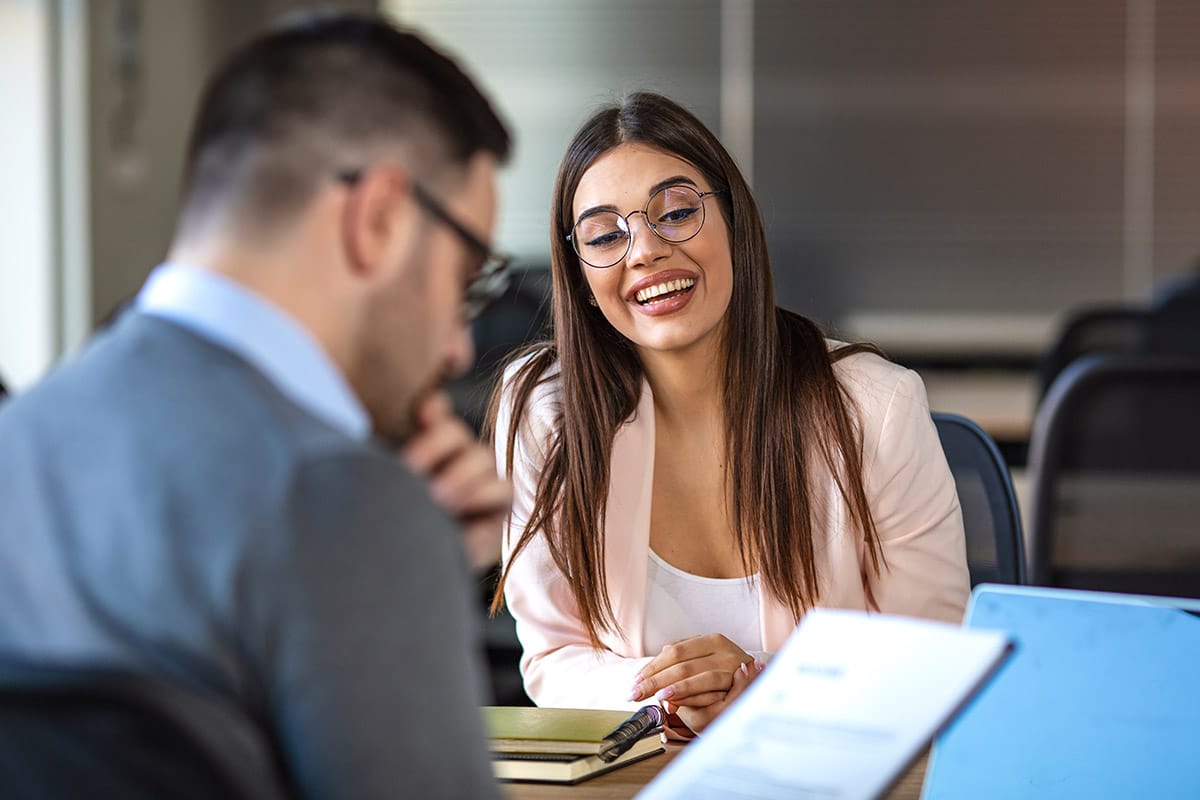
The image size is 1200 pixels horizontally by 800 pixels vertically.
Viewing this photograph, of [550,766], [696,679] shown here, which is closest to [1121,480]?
[696,679]

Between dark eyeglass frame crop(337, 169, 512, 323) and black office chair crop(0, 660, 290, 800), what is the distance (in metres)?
0.30

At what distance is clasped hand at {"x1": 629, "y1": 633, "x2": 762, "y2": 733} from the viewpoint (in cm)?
147

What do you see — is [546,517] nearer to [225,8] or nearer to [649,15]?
[225,8]

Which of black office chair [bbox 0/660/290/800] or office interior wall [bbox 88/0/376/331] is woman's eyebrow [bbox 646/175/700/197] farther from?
office interior wall [bbox 88/0/376/331]

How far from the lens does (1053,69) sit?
5.14 meters

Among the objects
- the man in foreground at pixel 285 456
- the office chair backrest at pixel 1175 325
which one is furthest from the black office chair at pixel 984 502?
the office chair backrest at pixel 1175 325

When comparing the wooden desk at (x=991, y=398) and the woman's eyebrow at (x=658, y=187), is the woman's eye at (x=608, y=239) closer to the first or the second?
the woman's eyebrow at (x=658, y=187)

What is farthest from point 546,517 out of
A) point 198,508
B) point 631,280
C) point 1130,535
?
point 198,508

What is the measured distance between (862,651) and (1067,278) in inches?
181

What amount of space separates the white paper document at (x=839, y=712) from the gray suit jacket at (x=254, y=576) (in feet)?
0.62

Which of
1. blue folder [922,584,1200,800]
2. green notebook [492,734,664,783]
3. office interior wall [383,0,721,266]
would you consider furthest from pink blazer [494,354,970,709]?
office interior wall [383,0,721,266]

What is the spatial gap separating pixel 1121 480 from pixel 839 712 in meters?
1.30

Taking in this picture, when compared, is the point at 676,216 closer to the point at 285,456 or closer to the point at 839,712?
the point at 839,712

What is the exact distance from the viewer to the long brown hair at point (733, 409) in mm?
1748
